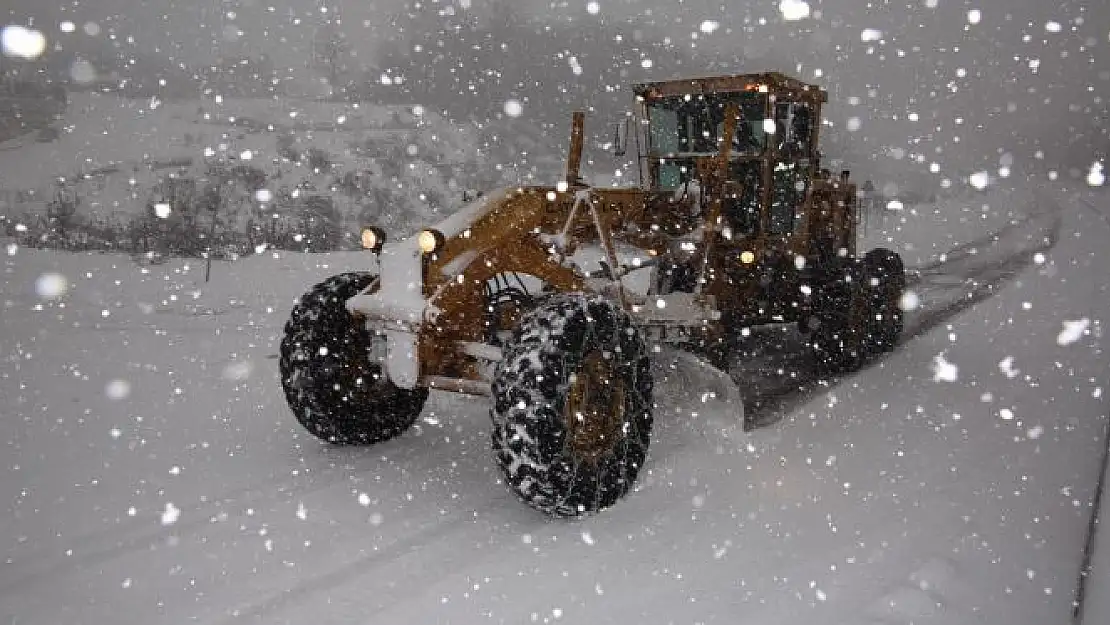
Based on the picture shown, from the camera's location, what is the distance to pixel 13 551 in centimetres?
337

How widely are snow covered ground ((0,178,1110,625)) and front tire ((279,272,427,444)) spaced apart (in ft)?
0.73

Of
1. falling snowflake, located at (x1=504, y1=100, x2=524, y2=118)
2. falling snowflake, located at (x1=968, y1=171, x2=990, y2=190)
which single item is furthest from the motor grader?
falling snowflake, located at (x1=968, y1=171, x2=990, y2=190)

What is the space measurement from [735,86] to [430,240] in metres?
3.54

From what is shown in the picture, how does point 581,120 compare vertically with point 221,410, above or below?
above

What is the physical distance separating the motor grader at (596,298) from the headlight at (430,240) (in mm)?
11

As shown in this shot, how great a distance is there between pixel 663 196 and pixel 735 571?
10.6ft

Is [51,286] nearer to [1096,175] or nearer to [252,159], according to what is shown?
[252,159]

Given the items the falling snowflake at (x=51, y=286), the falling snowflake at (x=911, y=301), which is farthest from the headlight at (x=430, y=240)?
the falling snowflake at (x=911, y=301)

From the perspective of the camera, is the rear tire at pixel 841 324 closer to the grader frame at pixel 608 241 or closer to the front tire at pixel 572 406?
the grader frame at pixel 608 241

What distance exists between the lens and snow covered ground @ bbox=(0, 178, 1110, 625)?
3121 millimetres

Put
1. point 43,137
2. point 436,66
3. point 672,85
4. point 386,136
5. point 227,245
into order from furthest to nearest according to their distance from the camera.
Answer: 1. point 436,66
2. point 386,136
3. point 43,137
4. point 227,245
5. point 672,85

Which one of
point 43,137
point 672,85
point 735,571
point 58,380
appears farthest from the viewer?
point 43,137

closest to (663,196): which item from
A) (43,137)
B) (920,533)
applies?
(920,533)

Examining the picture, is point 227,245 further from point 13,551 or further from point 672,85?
point 13,551
